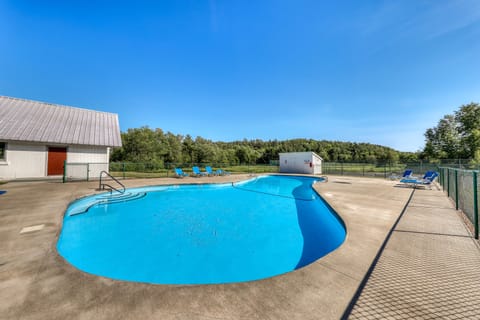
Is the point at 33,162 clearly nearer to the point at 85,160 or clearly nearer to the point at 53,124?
the point at 85,160

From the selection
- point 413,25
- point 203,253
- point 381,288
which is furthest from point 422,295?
point 413,25

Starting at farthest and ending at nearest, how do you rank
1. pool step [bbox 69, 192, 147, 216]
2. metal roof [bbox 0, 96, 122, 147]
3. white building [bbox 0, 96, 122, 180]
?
metal roof [bbox 0, 96, 122, 147]
white building [bbox 0, 96, 122, 180]
pool step [bbox 69, 192, 147, 216]

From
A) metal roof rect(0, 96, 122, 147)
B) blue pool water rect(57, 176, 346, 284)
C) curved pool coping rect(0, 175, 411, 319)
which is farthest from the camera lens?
metal roof rect(0, 96, 122, 147)

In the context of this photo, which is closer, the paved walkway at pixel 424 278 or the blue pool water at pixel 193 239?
the paved walkway at pixel 424 278

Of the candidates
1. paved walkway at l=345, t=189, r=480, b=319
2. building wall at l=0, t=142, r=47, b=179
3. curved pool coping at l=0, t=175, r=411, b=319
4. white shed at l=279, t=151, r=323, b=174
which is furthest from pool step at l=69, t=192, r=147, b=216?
white shed at l=279, t=151, r=323, b=174

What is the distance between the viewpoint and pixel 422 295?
1.71 metres

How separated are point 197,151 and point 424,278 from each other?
3305 cm

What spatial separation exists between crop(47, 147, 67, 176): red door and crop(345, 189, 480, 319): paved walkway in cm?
1526

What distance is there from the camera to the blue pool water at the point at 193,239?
3.03 metres

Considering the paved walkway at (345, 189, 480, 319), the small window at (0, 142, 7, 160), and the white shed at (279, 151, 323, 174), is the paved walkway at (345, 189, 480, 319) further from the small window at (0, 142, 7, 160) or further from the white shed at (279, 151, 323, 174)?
the white shed at (279, 151, 323, 174)

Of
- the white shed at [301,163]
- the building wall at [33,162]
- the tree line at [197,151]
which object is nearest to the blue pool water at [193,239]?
the building wall at [33,162]

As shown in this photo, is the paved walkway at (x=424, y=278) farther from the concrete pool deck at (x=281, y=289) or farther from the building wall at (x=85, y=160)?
the building wall at (x=85, y=160)

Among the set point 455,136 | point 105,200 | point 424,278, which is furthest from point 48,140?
point 455,136

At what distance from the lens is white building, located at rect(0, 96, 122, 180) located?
990cm
